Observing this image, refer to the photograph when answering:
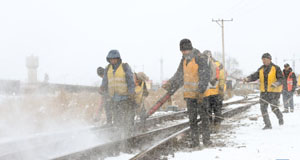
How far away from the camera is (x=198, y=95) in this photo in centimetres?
581

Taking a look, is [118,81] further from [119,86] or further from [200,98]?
[200,98]

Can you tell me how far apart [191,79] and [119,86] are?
4.74 ft

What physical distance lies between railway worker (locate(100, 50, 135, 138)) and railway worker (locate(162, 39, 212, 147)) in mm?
1118

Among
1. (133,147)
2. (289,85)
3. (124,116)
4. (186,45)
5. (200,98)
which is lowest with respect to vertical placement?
(133,147)

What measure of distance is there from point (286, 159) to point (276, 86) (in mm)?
3231

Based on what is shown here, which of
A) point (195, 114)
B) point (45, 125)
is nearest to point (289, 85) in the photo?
point (195, 114)

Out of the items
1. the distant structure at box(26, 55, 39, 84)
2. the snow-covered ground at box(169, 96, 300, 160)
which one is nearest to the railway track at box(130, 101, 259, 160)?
the snow-covered ground at box(169, 96, 300, 160)

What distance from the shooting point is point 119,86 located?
6.11m

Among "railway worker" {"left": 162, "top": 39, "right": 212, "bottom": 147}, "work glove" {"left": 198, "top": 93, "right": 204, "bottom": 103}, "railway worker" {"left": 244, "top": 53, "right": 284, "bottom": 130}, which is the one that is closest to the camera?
"railway worker" {"left": 162, "top": 39, "right": 212, "bottom": 147}

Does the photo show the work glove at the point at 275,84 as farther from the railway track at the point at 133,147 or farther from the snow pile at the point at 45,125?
the snow pile at the point at 45,125

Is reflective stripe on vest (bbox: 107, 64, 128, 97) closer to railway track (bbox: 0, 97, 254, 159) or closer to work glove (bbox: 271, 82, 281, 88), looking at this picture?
railway track (bbox: 0, 97, 254, 159)

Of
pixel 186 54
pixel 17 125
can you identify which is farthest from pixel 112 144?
pixel 17 125

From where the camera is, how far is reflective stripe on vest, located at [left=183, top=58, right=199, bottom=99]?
5.71 meters

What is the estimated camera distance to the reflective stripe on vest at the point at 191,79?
571 cm
